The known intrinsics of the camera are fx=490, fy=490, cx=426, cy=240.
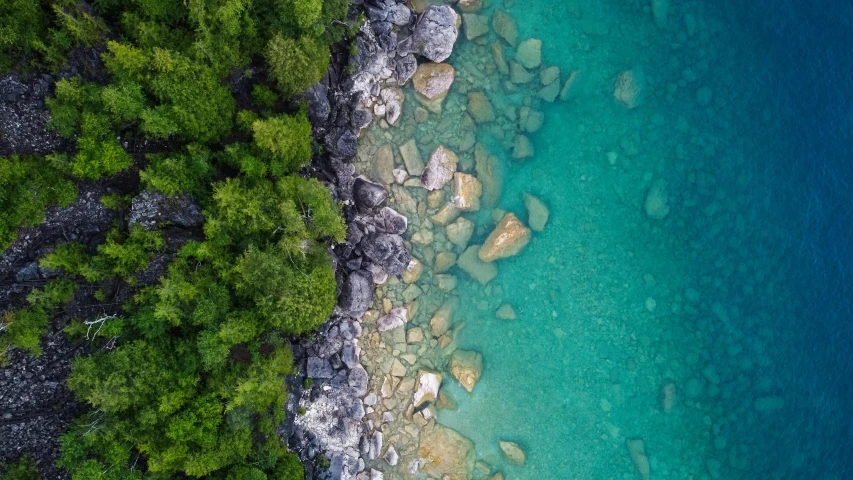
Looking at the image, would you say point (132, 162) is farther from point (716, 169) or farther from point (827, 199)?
point (827, 199)

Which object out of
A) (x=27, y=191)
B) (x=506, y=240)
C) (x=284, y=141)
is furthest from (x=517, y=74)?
(x=27, y=191)

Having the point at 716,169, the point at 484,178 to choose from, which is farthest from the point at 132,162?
the point at 716,169

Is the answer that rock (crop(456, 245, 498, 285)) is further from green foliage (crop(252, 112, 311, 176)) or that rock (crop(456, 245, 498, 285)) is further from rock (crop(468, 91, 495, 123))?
green foliage (crop(252, 112, 311, 176))

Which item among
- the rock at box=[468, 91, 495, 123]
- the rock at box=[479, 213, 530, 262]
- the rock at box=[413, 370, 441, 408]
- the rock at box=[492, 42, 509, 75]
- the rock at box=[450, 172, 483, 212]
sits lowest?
the rock at box=[413, 370, 441, 408]

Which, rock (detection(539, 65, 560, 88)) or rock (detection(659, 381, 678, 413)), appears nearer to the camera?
rock (detection(539, 65, 560, 88))

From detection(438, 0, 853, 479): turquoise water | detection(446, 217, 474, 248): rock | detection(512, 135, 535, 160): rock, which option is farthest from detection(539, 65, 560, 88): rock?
detection(446, 217, 474, 248): rock

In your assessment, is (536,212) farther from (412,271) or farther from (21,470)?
(21,470)

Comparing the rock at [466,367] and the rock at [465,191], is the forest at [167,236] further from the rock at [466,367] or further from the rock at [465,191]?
the rock at [466,367]
